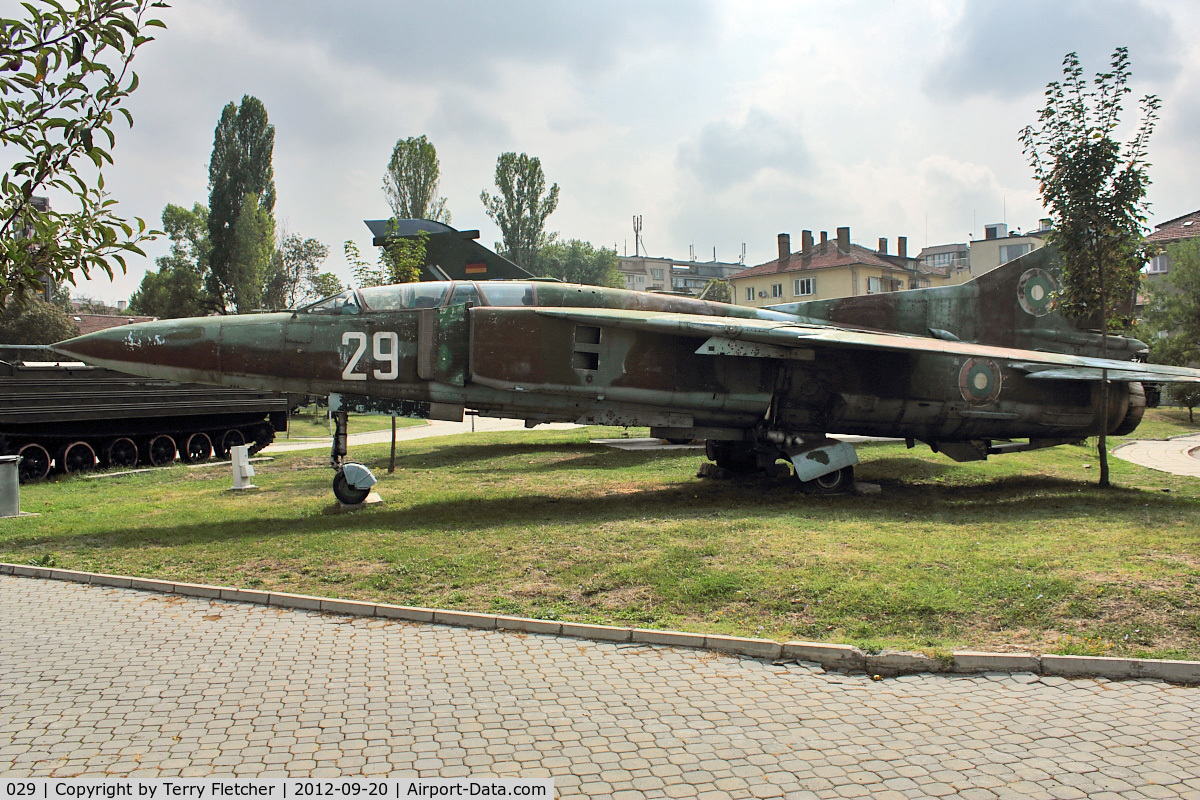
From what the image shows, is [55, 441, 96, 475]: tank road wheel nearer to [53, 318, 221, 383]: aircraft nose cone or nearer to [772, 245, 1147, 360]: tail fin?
[53, 318, 221, 383]: aircraft nose cone

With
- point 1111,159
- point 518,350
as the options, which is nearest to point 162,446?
point 518,350

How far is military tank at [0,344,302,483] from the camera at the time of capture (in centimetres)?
1611

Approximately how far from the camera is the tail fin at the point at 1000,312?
14.1m

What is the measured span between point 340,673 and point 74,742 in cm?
152

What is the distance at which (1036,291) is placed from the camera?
47.1ft

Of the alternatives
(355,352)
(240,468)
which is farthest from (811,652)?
(240,468)

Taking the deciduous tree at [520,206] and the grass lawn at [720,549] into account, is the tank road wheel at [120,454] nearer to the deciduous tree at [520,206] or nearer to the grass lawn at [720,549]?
the grass lawn at [720,549]

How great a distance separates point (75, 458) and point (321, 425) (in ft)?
63.4

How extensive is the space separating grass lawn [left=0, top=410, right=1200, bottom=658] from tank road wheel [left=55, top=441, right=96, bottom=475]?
268 cm

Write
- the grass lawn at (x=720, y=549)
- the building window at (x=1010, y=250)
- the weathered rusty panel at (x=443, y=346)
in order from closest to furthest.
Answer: the grass lawn at (x=720, y=549)
the weathered rusty panel at (x=443, y=346)
the building window at (x=1010, y=250)

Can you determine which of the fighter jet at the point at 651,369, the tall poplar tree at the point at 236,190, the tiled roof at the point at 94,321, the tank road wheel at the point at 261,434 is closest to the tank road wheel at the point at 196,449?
the tank road wheel at the point at 261,434

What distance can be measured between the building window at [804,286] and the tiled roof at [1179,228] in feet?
66.7

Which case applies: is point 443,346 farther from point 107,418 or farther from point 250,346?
point 107,418

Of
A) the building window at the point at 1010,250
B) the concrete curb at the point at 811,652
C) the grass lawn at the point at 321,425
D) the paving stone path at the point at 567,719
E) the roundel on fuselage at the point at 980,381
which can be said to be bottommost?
the grass lawn at the point at 321,425
